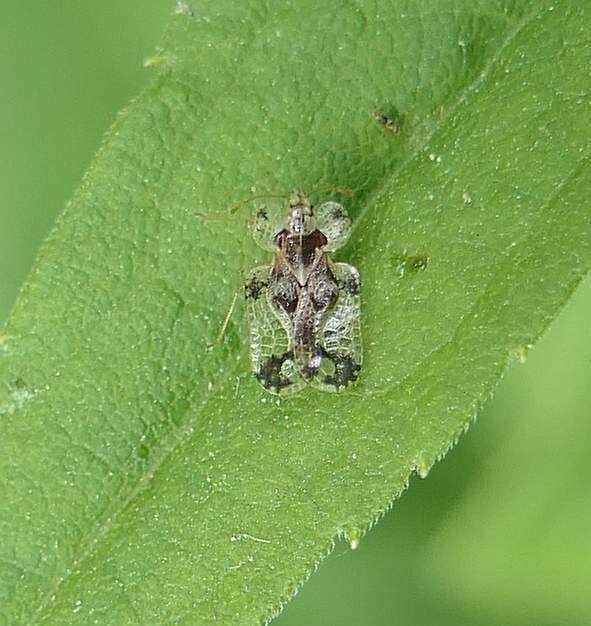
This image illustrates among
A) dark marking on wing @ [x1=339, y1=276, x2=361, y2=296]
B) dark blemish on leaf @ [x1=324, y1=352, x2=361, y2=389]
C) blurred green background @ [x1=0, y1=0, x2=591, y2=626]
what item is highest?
dark marking on wing @ [x1=339, y1=276, x2=361, y2=296]

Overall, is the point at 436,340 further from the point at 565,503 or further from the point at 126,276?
the point at 565,503

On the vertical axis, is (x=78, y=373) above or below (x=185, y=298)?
below

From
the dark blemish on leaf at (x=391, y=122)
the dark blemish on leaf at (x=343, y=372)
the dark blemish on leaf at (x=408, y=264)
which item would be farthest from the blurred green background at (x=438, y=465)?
the dark blemish on leaf at (x=391, y=122)

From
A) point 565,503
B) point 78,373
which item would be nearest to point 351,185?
point 78,373

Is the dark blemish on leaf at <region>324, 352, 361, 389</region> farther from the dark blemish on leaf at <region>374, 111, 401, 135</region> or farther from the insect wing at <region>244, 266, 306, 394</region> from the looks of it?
the dark blemish on leaf at <region>374, 111, 401, 135</region>

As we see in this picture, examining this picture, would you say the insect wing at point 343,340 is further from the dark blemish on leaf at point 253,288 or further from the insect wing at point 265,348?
the dark blemish on leaf at point 253,288

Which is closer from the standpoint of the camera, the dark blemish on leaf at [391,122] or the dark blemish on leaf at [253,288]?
the dark blemish on leaf at [391,122]

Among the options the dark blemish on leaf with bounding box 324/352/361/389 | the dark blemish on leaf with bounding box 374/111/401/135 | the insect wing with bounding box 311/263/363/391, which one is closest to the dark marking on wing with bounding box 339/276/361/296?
the insect wing with bounding box 311/263/363/391
